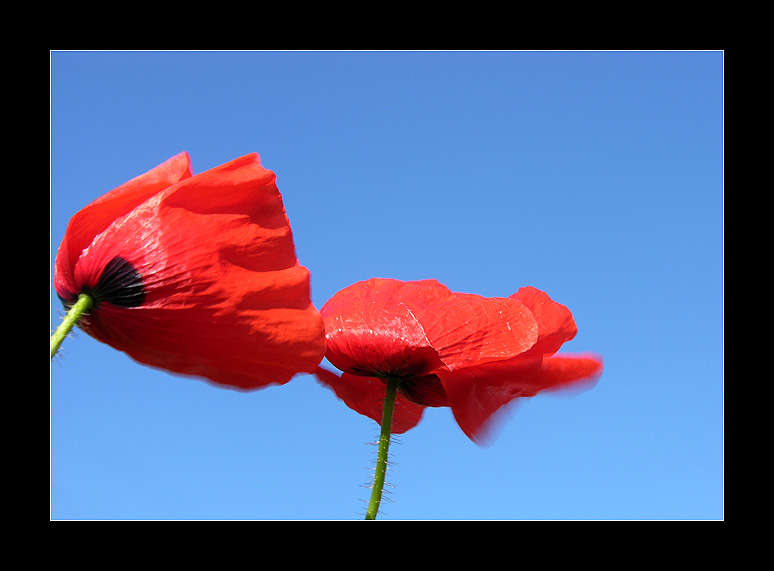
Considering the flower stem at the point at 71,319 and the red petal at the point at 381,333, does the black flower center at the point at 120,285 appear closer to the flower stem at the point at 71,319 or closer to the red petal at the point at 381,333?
the flower stem at the point at 71,319

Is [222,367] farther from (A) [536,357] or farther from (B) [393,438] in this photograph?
(A) [536,357]

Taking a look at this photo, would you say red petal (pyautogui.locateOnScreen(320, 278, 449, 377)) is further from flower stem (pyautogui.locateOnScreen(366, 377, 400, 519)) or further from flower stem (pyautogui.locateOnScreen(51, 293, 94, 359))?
flower stem (pyautogui.locateOnScreen(51, 293, 94, 359))

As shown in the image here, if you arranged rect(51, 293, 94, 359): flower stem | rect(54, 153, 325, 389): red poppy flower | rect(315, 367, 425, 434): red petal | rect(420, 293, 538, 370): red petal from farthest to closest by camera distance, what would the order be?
1. rect(315, 367, 425, 434): red petal
2. rect(420, 293, 538, 370): red petal
3. rect(54, 153, 325, 389): red poppy flower
4. rect(51, 293, 94, 359): flower stem

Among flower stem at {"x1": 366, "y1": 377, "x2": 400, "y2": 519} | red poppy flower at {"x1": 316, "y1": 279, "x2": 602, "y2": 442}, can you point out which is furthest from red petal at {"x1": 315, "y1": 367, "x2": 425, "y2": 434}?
flower stem at {"x1": 366, "y1": 377, "x2": 400, "y2": 519}

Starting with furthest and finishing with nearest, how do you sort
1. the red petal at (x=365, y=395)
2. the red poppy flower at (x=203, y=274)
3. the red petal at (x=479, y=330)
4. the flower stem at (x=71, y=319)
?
the red petal at (x=365, y=395)
the red petal at (x=479, y=330)
the red poppy flower at (x=203, y=274)
the flower stem at (x=71, y=319)

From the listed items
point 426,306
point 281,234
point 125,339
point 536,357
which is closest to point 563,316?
point 536,357

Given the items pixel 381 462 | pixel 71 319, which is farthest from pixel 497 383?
pixel 71 319

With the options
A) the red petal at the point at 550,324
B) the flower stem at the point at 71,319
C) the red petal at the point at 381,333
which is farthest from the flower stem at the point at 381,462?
the flower stem at the point at 71,319
